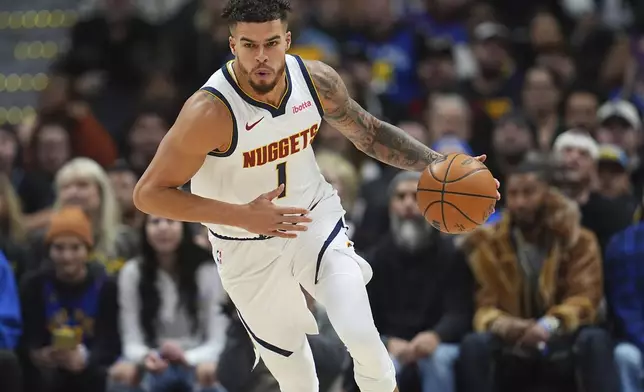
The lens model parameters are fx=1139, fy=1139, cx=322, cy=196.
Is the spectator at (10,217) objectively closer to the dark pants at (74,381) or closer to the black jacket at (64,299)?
the black jacket at (64,299)

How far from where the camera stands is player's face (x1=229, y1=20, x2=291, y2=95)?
5.27 metres

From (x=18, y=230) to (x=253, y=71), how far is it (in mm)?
4617

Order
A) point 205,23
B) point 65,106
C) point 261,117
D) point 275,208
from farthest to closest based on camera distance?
point 205,23 → point 65,106 → point 261,117 → point 275,208

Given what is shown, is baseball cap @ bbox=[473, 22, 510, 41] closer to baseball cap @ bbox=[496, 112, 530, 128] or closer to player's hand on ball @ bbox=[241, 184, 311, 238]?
baseball cap @ bbox=[496, 112, 530, 128]

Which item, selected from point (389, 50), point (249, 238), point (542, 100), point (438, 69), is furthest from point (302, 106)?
point (389, 50)

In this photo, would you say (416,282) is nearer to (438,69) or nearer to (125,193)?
(125,193)

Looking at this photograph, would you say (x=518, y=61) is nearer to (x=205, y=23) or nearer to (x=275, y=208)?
(x=205, y=23)

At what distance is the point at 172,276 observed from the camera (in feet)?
26.3

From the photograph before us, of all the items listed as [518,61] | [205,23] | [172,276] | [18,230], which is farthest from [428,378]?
[205,23]

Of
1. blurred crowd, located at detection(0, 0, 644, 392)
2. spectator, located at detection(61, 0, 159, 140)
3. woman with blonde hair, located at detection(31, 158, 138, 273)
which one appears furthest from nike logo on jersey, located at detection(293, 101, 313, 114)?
spectator, located at detection(61, 0, 159, 140)

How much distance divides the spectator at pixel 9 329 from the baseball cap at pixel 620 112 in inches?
210

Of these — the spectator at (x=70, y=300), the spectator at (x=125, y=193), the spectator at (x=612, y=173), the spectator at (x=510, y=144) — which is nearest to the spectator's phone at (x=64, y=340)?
the spectator at (x=70, y=300)

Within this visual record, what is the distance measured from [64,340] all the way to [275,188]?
9.35 feet

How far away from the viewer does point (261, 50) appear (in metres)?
5.29
